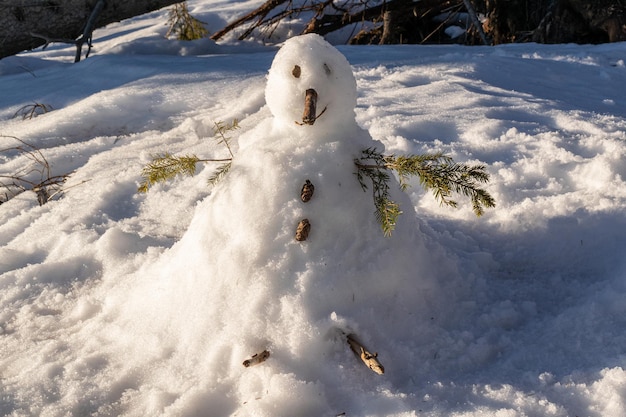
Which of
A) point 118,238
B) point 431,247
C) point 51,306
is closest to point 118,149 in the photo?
point 118,238

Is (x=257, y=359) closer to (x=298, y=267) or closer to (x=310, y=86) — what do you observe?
(x=298, y=267)

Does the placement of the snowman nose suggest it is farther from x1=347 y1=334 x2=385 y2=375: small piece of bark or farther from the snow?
x1=347 y1=334 x2=385 y2=375: small piece of bark

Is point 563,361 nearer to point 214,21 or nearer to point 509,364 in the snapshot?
point 509,364

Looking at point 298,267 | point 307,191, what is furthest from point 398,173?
point 298,267

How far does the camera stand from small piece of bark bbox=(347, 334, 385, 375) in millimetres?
1602

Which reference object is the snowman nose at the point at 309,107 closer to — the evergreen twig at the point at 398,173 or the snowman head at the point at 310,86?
the snowman head at the point at 310,86

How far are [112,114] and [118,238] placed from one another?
6.49 ft

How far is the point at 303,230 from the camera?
1745 mm

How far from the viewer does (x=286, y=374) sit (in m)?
1.64

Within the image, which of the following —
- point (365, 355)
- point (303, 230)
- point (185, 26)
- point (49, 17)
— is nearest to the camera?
point (365, 355)

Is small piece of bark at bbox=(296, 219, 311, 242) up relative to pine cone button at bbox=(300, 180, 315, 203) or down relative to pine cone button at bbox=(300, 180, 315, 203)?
down

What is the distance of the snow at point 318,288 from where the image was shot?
1673 millimetres

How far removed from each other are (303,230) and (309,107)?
333 millimetres

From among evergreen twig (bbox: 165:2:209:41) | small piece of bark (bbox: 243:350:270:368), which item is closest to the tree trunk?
evergreen twig (bbox: 165:2:209:41)
